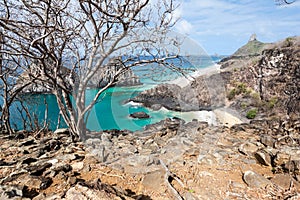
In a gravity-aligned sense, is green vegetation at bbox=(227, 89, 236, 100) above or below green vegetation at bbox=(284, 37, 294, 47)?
below

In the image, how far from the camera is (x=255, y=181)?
301 cm

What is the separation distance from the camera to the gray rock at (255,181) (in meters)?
2.95

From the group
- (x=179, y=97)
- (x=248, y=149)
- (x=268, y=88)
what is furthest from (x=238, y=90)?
(x=248, y=149)

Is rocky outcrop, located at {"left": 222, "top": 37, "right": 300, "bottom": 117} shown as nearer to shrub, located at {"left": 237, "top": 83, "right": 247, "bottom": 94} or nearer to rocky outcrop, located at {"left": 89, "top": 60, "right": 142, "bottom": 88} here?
shrub, located at {"left": 237, "top": 83, "right": 247, "bottom": 94}

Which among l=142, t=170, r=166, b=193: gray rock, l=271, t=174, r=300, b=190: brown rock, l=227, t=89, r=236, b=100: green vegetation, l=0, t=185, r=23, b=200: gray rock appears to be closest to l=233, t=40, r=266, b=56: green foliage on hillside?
l=227, t=89, r=236, b=100: green vegetation

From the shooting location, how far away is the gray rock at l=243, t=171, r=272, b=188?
2947 mm

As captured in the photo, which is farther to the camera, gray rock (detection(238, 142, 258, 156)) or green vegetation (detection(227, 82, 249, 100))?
green vegetation (detection(227, 82, 249, 100))

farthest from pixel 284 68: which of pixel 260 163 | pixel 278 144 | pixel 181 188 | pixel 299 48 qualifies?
pixel 181 188

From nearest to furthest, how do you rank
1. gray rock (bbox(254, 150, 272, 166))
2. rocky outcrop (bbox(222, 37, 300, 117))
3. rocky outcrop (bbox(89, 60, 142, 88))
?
gray rock (bbox(254, 150, 272, 166)), rocky outcrop (bbox(89, 60, 142, 88)), rocky outcrop (bbox(222, 37, 300, 117))

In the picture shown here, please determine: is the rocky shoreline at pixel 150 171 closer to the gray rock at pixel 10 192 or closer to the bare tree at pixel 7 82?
the gray rock at pixel 10 192

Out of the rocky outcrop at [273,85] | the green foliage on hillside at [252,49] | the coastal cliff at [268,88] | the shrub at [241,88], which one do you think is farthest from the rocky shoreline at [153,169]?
the green foliage on hillside at [252,49]

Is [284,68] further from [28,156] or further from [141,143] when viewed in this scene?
[28,156]

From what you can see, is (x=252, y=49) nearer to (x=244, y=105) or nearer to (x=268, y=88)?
(x=268, y=88)

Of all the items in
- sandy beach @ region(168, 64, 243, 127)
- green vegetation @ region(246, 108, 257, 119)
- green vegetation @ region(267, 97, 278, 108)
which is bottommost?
green vegetation @ region(246, 108, 257, 119)
